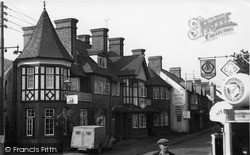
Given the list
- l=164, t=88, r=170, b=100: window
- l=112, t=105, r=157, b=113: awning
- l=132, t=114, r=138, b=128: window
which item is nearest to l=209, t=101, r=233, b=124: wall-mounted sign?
l=112, t=105, r=157, b=113: awning

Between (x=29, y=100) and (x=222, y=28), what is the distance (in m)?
17.1

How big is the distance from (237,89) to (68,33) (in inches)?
878

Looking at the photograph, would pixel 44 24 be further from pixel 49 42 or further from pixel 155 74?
pixel 155 74

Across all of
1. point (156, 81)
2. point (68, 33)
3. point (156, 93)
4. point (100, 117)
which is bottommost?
Answer: point (100, 117)

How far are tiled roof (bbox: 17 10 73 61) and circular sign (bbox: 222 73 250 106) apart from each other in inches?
730

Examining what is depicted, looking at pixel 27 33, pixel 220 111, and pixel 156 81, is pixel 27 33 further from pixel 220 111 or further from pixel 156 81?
pixel 220 111

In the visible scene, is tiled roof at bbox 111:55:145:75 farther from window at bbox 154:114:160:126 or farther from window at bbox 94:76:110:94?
window at bbox 154:114:160:126

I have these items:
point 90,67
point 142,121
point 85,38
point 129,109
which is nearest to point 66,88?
point 90,67

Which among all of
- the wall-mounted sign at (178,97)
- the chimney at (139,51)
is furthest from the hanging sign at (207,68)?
the wall-mounted sign at (178,97)

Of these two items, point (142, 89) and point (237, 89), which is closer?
point (237, 89)

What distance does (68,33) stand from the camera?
2953 cm

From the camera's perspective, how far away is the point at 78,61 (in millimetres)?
30547

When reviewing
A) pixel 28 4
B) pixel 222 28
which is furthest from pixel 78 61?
pixel 222 28

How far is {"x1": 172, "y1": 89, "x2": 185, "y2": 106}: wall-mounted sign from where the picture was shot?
47000mm
